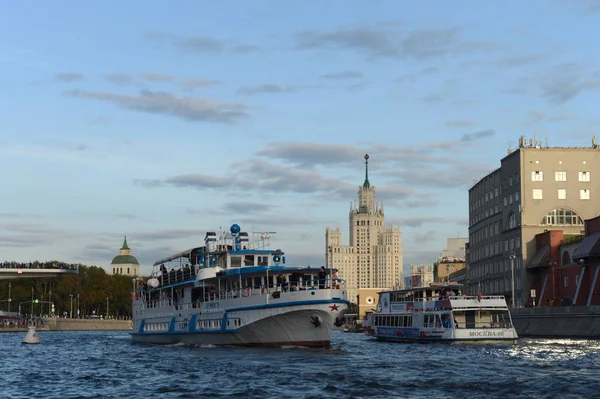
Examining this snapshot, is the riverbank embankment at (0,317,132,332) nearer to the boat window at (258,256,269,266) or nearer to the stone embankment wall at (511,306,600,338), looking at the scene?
the stone embankment wall at (511,306,600,338)

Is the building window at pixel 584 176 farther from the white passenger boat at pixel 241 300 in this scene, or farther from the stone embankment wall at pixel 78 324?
the stone embankment wall at pixel 78 324

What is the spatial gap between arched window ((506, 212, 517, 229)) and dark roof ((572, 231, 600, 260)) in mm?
23641

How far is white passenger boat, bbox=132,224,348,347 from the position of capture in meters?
68.6

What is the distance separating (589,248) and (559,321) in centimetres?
1214

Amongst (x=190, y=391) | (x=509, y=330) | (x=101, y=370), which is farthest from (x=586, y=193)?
(x=190, y=391)

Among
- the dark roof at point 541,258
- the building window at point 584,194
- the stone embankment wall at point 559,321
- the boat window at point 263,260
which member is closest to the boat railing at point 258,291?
the boat window at point 263,260

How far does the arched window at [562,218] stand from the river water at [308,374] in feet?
226

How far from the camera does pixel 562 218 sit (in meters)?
139

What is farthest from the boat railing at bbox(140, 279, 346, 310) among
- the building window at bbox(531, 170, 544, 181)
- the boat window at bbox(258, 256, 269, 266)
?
the building window at bbox(531, 170, 544, 181)

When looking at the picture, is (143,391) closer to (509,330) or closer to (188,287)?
(188,287)

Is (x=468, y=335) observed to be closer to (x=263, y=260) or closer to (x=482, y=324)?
(x=482, y=324)

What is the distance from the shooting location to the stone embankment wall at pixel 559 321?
314 feet

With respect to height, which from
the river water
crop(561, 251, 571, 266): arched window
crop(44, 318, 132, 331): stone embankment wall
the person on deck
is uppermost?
crop(561, 251, 571, 266): arched window

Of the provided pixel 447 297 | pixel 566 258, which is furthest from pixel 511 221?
pixel 447 297
